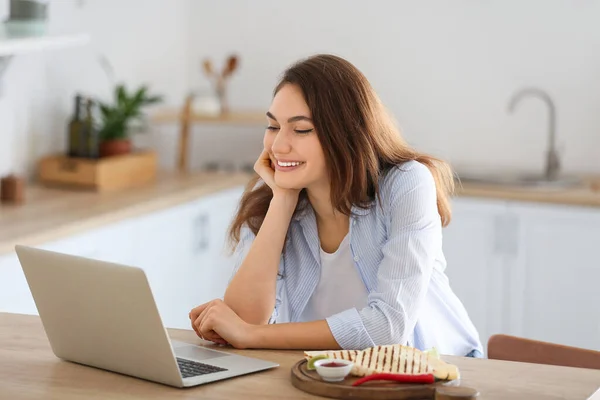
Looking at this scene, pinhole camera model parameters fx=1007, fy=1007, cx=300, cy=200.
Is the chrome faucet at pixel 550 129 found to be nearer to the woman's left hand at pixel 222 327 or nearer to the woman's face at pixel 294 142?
the woman's face at pixel 294 142

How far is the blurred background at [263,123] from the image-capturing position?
12.7ft

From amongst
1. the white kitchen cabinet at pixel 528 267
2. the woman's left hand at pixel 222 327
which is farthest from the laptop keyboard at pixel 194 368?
the white kitchen cabinet at pixel 528 267

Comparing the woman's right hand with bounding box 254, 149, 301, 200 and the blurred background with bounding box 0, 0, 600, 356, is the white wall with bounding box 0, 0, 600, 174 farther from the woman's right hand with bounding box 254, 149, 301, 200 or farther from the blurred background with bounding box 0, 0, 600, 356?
the woman's right hand with bounding box 254, 149, 301, 200

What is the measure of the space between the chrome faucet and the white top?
2107 mm

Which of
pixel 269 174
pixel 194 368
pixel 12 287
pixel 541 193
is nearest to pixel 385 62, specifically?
pixel 541 193

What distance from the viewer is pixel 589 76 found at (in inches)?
169

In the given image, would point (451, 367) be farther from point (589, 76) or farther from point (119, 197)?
point (589, 76)

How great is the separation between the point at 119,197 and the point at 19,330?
169cm

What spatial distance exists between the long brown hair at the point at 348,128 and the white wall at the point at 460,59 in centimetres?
215

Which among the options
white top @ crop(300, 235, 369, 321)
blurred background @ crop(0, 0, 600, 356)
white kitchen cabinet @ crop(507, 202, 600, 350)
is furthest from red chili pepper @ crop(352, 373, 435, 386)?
white kitchen cabinet @ crop(507, 202, 600, 350)

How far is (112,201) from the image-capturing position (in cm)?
372

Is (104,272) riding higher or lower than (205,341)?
higher

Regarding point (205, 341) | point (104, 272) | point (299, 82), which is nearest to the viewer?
point (104, 272)

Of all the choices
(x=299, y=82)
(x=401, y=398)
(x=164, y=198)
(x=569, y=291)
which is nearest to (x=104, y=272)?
(x=401, y=398)
